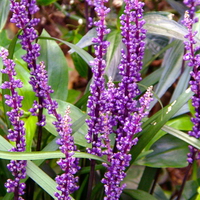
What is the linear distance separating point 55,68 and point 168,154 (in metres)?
0.46

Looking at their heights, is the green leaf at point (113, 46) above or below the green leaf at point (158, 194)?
above

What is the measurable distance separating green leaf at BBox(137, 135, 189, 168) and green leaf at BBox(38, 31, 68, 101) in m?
0.34

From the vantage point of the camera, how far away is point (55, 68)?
4.18 feet

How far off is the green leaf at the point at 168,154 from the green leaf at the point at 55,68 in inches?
13.2

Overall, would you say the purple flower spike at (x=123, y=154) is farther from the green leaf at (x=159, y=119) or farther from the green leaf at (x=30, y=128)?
the green leaf at (x=30, y=128)

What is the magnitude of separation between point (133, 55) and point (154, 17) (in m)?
0.47

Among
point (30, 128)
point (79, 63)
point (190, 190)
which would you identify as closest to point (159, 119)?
point (30, 128)

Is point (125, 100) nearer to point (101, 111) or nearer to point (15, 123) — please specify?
point (101, 111)

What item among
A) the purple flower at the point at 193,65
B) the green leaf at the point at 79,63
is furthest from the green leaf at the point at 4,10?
the purple flower at the point at 193,65

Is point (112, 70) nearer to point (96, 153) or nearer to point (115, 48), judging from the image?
point (115, 48)

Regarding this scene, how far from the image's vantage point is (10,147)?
86cm

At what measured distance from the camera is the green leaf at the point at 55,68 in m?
1.26

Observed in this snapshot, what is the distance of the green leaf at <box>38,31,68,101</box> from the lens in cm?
126

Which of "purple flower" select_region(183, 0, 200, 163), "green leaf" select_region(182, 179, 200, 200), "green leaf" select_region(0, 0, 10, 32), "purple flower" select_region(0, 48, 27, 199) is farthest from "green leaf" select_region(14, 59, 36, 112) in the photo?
"green leaf" select_region(182, 179, 200, 200)
